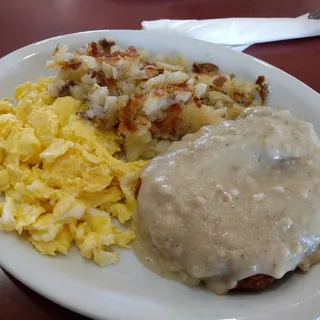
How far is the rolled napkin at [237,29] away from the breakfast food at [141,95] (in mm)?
516

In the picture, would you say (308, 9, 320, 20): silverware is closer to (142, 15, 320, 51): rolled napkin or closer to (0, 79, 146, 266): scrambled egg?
(142, 15, 320, 51): rolled napkin

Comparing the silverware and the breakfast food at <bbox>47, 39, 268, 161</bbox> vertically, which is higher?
the breakfast food at <bbox>47, 39, 268, 161</bbox>

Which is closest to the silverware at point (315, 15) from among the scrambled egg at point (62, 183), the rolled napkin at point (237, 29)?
the rolled napkin at point (237, 29)

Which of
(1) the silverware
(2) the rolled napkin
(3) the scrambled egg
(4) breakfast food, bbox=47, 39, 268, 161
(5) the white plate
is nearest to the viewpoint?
(5) the white plate

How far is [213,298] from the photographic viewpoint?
4.10 ft

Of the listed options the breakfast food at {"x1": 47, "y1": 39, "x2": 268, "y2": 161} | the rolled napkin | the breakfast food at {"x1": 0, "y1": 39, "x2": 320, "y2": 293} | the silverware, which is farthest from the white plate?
the silverware

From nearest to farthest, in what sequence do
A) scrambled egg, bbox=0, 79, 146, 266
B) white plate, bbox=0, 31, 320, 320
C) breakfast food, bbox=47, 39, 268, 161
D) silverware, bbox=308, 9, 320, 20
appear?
white plate, bbox=0, 31, 320, 320
scrambled egg, bbox=0, 79, 146, 266
breakfast food, bbox=47, 39, 268, 161
silverware, bbox=308, 9, 320, 20

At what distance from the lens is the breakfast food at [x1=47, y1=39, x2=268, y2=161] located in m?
1.65

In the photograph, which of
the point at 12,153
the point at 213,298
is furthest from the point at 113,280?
the point at 12,153

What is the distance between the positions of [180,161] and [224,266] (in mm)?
371

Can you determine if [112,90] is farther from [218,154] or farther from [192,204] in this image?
[192,204]

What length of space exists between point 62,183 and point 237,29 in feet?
4.47

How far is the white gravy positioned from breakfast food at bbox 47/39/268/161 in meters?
0.15

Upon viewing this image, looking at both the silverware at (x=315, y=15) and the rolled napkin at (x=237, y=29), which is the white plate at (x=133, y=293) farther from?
the silverware at (x=315, y=15)
